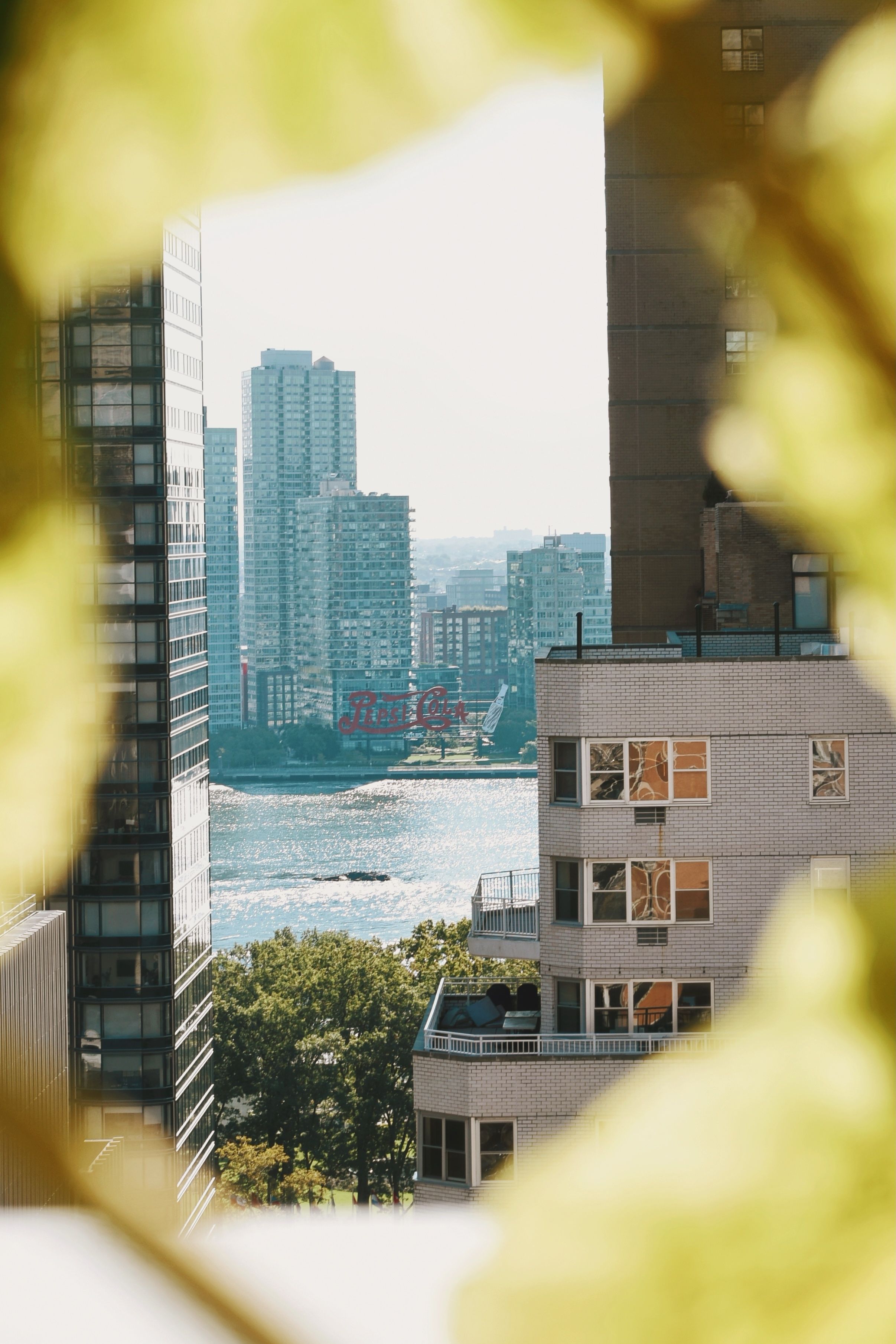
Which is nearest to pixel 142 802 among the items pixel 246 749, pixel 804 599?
pixel 804 599

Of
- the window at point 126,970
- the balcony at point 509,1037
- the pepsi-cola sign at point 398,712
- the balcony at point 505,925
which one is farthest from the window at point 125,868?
the pepsi-cola sign at point 398,712

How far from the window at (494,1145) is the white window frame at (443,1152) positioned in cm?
6

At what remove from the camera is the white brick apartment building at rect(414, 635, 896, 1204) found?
6.83m

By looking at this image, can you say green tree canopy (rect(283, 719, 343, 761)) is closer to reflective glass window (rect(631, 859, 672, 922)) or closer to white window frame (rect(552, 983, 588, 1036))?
white window frame (rect(552, 983, 588, 1036))

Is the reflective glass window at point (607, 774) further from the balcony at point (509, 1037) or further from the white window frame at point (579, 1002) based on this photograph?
the balcony at point (509, 1037)

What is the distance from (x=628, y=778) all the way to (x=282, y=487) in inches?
2039

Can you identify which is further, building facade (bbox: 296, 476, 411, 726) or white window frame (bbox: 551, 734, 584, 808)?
building facade (bbox: 296, 476, 411, 726)

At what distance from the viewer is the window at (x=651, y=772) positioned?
22.8 ft

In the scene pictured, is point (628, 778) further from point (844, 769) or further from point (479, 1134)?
point (479, 1134)

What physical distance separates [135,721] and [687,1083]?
16.4 meters

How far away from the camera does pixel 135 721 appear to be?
16359mm

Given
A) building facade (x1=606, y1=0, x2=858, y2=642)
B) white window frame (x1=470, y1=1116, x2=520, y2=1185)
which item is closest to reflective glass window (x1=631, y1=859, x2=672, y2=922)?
white window frame (x1=470, y1=1116, x2=520, y2=1185)

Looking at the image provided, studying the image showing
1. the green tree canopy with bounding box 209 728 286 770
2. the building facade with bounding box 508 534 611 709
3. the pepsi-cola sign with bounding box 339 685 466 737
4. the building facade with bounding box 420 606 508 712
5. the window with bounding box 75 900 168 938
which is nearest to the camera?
the window with bounding box 75 900 168 938

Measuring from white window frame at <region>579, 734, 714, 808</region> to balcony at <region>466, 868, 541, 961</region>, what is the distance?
47.0 inches
